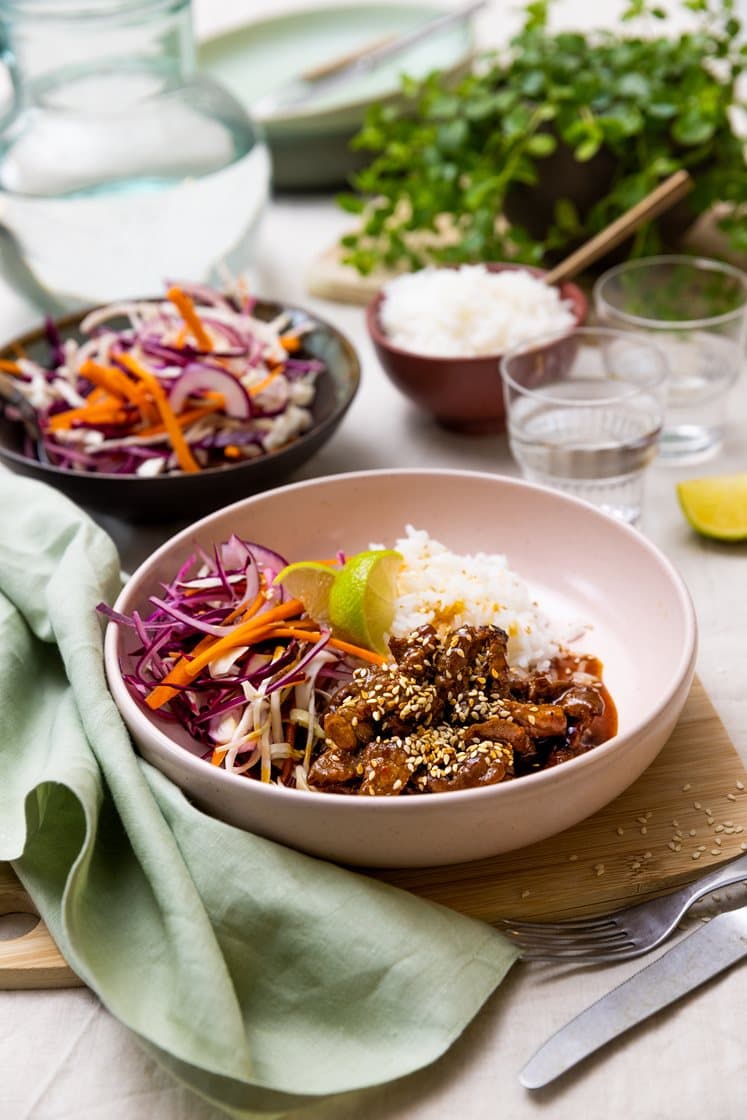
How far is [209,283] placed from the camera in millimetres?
3166

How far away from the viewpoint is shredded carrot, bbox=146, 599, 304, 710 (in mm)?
1735

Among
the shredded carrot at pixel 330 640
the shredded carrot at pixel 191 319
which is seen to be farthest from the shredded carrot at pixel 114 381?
the shredded carrot at pixel 330 640

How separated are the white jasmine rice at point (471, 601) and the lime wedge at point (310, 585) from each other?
0.36 feet

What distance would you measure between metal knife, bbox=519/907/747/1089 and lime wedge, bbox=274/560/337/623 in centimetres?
71

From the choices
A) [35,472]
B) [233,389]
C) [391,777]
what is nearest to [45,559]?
[35,472]

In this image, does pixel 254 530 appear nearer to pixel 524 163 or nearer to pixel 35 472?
pixel 35 472

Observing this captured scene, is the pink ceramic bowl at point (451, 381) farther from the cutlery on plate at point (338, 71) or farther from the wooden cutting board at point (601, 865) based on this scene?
the cutlery on plate at point (338, 71)

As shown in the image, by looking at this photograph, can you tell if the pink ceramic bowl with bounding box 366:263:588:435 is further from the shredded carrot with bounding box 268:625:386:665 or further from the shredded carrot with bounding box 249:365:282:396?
the shredded carrot with bounding box 268:625:386:665

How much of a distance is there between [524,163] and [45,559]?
1.67 m

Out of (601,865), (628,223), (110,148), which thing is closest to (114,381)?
(110,148)

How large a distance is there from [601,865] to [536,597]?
619mm

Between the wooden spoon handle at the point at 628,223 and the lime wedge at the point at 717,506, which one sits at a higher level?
the wooden spoon handle at the point at 628,223

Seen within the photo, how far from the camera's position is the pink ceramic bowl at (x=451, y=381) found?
258 centimetres

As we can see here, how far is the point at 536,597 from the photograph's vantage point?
2127 millimetres
